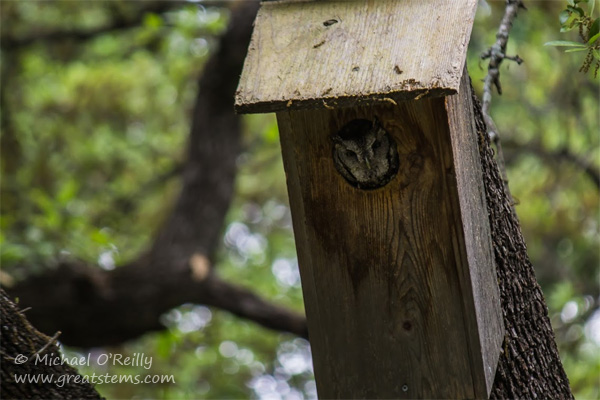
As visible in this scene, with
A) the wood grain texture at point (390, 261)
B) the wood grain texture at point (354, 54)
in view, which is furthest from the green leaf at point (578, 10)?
the wood grain texture at point (390, 261)

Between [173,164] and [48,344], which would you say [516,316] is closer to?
[48,344]

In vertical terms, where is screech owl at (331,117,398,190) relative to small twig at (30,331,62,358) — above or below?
above

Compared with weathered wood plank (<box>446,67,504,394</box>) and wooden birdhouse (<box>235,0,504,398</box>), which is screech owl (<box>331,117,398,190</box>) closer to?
A: wooden birdhouse (<box>235,0,504,398</box>)

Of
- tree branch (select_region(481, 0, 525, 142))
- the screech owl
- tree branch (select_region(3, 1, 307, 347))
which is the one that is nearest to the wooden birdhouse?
the screech owl

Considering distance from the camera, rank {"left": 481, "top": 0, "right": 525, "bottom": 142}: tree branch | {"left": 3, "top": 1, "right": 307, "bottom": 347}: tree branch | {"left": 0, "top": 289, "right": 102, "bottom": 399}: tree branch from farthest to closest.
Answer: {"left": 3, "top": 1, "right": 307, "bottom": 347}: tree branch → {"left": 481, "top": 0, "right": 525, "bottom": 142}: tree branch → {"left": 0, "top": 289, "right": 102, "bottom": 399}: tree branch

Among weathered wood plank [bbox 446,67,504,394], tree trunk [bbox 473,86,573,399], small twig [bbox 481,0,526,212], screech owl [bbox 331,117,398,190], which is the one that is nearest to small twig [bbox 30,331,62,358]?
screech owl [bbox 331,117,398,190]

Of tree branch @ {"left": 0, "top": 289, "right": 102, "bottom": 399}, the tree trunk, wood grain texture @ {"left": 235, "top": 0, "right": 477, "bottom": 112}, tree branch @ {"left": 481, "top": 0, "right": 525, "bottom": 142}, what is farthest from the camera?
tree branch @ {"left": 481, "top": 0, "right": 525, "bottom": 142}

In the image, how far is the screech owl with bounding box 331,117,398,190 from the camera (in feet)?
4.63

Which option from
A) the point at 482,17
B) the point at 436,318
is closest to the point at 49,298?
the point at 482,17

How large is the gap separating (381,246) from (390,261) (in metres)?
0.03

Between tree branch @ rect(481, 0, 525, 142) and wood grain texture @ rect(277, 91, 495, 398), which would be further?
tree branch @ rect(481, 0, 525, 142)

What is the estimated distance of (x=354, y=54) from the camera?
1364 mm

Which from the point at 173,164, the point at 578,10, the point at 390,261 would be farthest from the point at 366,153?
the point at 173,164

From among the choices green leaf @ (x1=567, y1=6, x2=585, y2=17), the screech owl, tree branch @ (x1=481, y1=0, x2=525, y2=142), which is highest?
green leaf @ (x1=567, y1=6, x2=585, y2=17)
